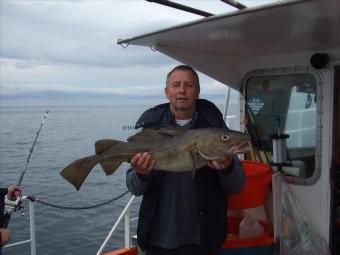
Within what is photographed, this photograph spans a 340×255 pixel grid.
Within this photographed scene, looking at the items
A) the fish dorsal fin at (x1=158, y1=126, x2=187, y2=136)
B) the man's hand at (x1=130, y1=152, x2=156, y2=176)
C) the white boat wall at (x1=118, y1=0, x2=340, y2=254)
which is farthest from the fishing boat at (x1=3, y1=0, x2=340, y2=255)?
the man's hand at (x1=130, y1=152, x2=156, y2=176)

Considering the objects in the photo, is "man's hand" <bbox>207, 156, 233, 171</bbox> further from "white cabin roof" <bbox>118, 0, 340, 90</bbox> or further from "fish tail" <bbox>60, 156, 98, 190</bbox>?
"white cabin roof" <bbox>118, 0, 340, 90</bbox>

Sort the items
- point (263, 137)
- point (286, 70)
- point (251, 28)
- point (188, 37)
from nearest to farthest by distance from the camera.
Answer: point (251, 28) → point (188, 37) → point (286, 70) → point (263, 137)

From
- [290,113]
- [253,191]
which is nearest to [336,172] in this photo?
[290,113]

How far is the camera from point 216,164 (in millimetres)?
3178

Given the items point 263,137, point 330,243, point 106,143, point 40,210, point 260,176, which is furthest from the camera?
point 40,210

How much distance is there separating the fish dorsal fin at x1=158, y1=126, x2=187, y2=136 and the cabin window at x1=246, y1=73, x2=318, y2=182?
2.79 m

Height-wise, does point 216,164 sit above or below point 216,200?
above

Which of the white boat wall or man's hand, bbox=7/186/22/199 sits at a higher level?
the white boat wall

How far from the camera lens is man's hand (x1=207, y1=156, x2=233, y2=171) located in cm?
316

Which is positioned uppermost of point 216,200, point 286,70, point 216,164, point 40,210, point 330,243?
point 286,70

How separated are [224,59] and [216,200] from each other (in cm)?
289

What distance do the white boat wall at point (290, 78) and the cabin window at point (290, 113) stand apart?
0.01 m

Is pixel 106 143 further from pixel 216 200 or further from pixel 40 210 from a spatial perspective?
pixel 40 210

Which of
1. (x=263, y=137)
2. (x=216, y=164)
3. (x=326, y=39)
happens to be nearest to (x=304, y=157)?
(x=263, y=137)
